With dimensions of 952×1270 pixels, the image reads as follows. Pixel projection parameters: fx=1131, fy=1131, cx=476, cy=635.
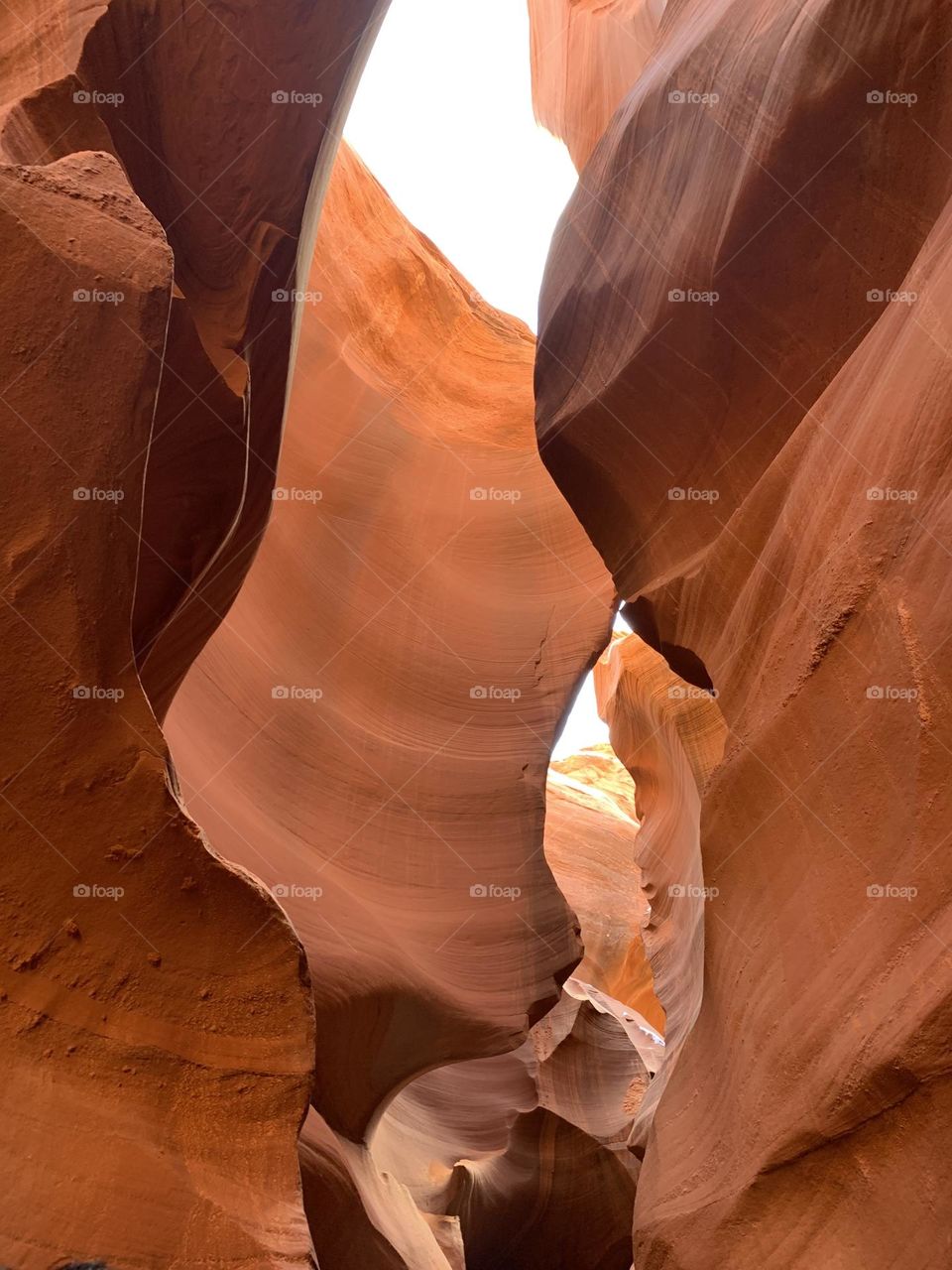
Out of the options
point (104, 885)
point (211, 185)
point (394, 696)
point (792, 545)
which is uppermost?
point (211, 185)

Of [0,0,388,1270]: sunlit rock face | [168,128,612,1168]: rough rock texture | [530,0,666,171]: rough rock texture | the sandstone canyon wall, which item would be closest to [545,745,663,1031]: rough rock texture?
the sandstone canyon wall

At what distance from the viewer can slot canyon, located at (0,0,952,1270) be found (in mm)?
2895

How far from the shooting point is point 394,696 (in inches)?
281

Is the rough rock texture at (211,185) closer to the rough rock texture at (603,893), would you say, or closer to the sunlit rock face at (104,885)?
the sunlit rock face at (104,885)

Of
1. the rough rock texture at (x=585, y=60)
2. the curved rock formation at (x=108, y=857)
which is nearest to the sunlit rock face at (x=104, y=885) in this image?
the curved rock formation at (x=108, y=857)

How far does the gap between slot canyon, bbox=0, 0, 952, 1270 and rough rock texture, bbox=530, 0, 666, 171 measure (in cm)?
7

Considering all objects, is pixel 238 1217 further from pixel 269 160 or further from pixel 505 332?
pixel 505 332

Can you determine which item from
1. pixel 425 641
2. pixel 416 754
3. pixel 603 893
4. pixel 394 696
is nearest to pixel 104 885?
pixel 416 754

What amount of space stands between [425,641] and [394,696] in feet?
1.77

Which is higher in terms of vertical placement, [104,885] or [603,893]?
[104,885]

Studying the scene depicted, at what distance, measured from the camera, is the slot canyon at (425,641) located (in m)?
2.89

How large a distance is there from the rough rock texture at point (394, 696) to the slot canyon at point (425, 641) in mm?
32

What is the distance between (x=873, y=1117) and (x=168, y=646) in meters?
3.23

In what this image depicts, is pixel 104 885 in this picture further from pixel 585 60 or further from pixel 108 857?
pixel 585 60
